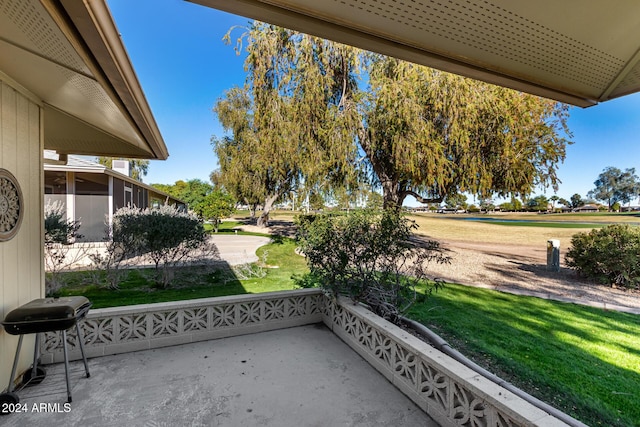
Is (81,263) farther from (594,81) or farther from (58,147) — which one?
(594,81)

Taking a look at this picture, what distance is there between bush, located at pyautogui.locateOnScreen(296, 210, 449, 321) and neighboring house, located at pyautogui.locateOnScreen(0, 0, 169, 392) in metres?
2.21

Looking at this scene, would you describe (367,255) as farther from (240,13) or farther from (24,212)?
(24,212)

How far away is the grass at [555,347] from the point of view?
8.13 ft

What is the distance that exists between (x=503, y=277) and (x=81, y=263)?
36.2ft

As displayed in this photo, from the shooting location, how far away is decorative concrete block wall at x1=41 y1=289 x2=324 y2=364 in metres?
2.78

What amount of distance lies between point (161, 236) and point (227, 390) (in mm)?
4166

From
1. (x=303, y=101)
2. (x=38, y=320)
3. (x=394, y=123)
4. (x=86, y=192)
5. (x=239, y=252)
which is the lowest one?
(x=239, y=252)

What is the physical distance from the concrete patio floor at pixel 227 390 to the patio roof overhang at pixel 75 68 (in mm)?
2239

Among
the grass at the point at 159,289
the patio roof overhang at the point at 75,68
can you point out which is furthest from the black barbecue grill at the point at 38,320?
the grass at the point at 159,289

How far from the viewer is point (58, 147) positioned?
4164 millimetres

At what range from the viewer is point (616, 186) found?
11.0 m

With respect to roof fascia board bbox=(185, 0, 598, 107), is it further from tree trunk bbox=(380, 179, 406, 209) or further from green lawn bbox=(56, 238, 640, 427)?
tree trunk bbox=(380, 179, 406, 209)

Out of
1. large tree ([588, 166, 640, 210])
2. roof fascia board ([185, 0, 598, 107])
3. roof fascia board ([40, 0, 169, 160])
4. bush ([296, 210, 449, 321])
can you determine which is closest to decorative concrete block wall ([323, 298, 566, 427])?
bush ([296, 210, 449, 321])

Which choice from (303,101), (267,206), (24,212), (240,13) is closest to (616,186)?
(303,101)
